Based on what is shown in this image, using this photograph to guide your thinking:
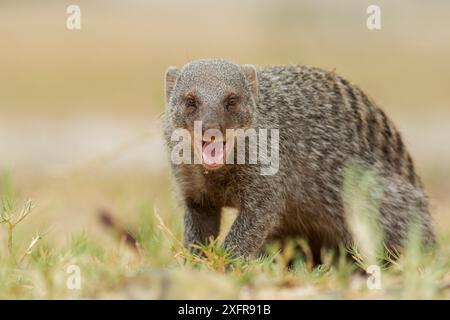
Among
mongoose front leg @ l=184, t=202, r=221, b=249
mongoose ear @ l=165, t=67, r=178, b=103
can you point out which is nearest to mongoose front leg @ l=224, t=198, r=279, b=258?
mongoose front leg @ l=184, t=202, r=221, b=249

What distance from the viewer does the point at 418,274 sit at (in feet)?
10.8

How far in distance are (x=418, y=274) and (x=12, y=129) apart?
856 cm

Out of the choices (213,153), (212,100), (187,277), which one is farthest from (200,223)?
(187,277)

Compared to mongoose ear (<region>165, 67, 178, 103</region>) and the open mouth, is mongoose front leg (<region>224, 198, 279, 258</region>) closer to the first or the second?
the open mouth

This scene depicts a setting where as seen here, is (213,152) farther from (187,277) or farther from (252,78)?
(187,277)

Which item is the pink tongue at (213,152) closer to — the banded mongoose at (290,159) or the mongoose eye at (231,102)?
the banded mongoose at (290,159)

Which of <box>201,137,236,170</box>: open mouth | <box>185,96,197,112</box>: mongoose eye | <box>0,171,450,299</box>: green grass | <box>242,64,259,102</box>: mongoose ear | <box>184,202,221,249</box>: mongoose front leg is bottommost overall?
<box>184,202,221,249</box>: mongoose front leg

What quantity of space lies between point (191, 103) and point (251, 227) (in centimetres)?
60

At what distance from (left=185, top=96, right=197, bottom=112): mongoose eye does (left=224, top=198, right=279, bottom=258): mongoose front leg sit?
52cm

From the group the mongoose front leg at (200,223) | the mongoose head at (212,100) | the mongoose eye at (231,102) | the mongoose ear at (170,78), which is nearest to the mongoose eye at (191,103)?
the mongoose head at (212,100)

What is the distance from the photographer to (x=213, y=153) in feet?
13.1

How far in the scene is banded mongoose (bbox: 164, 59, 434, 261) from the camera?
13.6ft
